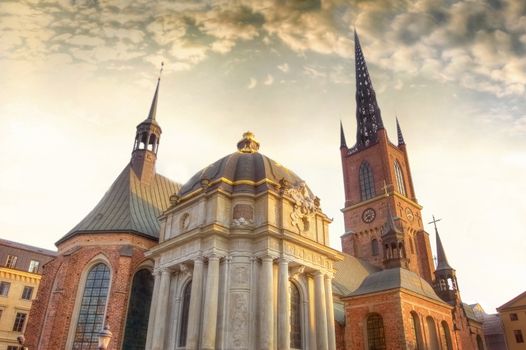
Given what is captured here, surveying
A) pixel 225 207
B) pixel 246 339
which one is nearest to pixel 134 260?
pixel 225 207

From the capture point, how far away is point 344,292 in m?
34.7

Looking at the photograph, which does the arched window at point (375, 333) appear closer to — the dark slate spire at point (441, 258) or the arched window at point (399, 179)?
the dark slate spire at point (441, 258)

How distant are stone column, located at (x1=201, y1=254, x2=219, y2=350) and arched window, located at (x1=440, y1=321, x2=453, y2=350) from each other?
688 inches

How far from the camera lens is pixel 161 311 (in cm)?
2162

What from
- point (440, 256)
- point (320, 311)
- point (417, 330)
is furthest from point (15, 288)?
point (440, 256)

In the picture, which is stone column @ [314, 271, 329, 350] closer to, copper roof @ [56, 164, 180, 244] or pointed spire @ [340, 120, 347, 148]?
copper roof @ [56, 164, 180, 244]

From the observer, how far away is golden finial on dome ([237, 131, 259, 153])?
2768 centimetres

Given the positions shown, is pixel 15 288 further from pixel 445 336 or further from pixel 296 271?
pixel 445 336

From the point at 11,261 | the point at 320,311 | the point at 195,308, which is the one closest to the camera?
the point at 195,308

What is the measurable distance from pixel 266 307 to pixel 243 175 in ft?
26.2

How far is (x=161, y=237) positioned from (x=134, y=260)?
9.16 ft

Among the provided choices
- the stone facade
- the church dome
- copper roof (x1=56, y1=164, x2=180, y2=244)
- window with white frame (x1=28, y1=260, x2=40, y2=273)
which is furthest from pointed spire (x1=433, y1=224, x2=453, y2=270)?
window with white frame (x1=28, y1=260, x2=40, y2=273)

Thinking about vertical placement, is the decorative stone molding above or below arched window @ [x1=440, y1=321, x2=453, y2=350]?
above

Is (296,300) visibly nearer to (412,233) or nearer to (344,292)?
(344,292)
